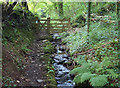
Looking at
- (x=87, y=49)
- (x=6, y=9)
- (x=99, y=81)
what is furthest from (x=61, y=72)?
(x=6, y=9)

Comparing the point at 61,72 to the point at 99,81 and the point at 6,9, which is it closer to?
the point at 99,81

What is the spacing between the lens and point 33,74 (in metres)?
4.89

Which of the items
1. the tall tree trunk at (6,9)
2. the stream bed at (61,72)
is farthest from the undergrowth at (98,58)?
the tall tree trunk at (6,9)

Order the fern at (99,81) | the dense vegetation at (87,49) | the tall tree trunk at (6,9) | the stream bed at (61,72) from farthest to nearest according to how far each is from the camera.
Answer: the tall tree trunk at (6,9), the stream bed at (61,72), the dense vegetation at (87,49), the fern at (99,81)

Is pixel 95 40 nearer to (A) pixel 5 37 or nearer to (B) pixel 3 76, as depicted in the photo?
(A) pixel 5 37

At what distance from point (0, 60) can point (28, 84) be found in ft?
3.92

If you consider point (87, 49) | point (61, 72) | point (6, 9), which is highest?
point (6, 9)

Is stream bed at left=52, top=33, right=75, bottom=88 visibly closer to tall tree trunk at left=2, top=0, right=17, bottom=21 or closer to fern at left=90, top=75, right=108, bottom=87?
fern at left=90, top=75, right=108, bottom=87

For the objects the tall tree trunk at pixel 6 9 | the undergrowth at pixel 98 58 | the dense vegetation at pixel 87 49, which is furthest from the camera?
the tall tree trunk at pixel 6 9

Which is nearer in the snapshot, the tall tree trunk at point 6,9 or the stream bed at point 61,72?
the stream bed at point 61,72

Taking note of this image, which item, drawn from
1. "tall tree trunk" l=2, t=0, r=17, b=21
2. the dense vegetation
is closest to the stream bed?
the dense vegetation

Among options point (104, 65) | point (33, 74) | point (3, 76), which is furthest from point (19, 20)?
point (104, 65)

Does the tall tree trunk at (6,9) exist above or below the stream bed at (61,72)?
above

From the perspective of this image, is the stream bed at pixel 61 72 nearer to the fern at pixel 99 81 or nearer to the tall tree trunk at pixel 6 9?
the fern at pixel 99 81
